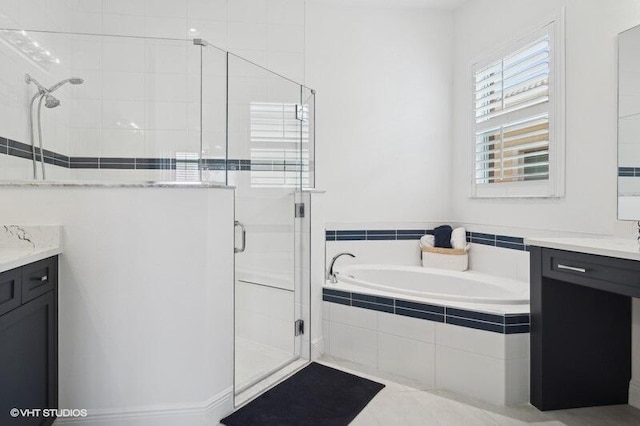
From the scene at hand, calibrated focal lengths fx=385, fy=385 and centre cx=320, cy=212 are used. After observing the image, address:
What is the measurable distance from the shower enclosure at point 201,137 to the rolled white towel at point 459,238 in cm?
137

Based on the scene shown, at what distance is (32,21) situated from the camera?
2465mm

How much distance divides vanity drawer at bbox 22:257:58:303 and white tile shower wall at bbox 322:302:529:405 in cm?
162

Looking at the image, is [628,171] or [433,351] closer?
[628,171]

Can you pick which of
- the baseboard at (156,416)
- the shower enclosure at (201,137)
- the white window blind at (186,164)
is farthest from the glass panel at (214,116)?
the baseboard at (156,416)

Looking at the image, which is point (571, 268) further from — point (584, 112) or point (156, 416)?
point (156, 416)

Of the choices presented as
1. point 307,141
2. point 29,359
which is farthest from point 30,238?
point 307,141

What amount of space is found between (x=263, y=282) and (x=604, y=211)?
79.0 inches

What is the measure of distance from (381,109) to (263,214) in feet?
5.52

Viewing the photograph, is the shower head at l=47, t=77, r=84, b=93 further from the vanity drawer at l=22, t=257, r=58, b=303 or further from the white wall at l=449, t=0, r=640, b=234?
the white wall at l=449, t=0, r=640, b=234

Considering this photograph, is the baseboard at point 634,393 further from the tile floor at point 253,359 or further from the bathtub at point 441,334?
the tile floor at point 253,359

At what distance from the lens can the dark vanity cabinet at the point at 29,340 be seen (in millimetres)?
1326

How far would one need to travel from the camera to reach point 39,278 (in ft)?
5.11

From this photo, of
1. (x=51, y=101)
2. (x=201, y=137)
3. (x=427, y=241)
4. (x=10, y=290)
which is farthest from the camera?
(x=427, y=241)

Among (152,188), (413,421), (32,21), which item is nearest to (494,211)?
(413,421)
